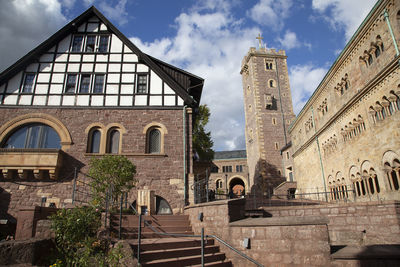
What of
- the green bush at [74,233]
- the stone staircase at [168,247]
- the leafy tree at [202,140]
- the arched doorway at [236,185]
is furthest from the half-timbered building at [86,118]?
the arched doorway at [236,185]

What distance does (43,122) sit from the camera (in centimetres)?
1489

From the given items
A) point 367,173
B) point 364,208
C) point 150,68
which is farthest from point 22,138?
point 367,173

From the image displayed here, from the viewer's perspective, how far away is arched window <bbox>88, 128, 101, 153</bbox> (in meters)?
14.8

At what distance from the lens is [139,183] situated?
14.1 m

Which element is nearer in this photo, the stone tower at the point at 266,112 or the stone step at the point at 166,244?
the stone step at the point at 166,244

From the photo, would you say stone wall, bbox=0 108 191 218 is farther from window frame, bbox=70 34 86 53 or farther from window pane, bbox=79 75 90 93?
window frame, bbox=70 34 86 53

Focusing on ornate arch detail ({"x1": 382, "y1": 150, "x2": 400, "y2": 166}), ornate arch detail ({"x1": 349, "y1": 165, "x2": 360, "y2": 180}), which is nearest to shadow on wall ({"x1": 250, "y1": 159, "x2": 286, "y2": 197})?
ornate arch detail ({"x1": 349, "y1": 165, "x2": 360, "y2": 180})

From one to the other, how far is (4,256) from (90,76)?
11943 millimetres

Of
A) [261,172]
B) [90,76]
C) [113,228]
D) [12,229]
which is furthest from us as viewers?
[261,172]

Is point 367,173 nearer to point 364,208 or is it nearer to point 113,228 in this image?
point 364,208

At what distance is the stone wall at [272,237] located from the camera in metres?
6.92

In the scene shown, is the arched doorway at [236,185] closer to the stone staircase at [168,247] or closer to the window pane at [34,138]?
the window pane at [34,138]

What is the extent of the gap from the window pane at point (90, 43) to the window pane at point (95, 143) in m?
5.31

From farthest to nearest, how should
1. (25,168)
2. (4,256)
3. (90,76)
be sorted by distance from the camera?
(90,76)
(25,168)
(4,256)
